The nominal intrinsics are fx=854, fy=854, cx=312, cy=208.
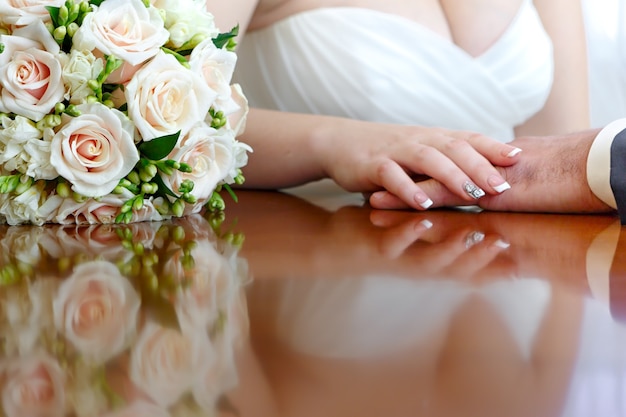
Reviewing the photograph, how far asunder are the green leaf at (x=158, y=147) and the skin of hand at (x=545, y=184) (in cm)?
29

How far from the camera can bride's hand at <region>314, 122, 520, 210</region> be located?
0.94 metres

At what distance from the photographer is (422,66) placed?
142 centimetres

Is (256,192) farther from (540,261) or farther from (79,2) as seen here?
(540,261)

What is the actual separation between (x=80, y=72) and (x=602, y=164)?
1.72 ft

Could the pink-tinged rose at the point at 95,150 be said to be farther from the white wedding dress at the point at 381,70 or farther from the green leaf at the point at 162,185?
the white wedding dress at the point at 381,70

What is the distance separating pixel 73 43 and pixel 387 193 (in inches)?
15.4

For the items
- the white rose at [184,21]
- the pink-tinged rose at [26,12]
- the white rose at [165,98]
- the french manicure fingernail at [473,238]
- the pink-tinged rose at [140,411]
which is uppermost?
the pink-tinged rose at [140,411]

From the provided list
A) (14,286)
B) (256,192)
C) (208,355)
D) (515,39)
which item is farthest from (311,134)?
(208,355)

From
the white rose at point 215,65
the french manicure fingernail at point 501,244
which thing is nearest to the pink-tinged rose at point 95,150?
the white rose at point 215,65

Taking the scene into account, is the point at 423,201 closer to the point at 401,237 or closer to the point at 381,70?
the point at 401,237

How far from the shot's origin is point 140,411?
274 millimetres

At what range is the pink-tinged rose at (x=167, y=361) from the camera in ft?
0.97

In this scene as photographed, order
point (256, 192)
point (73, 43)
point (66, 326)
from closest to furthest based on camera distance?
point (66, 326) < point (73, 43) < point (256, 192)

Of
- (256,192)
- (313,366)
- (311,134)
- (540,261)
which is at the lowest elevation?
(256,192)
